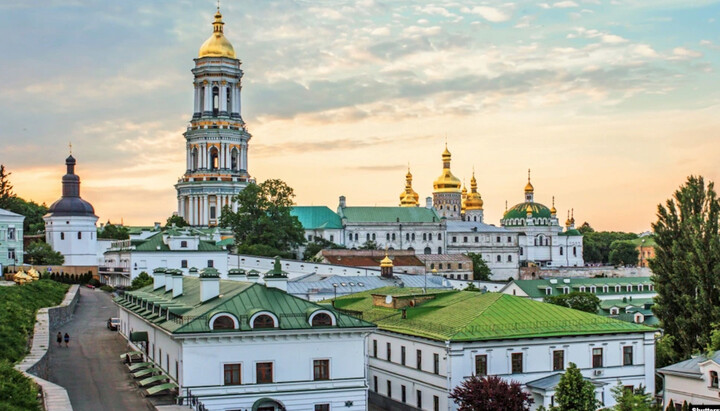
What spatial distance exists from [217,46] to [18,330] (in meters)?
94.7

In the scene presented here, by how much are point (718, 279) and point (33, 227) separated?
84.5 m

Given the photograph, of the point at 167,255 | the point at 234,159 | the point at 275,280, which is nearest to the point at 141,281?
the point at 167,255

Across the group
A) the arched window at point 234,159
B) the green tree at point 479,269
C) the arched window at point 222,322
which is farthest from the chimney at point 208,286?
the green tree at point 479,269

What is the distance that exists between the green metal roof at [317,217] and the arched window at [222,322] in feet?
362

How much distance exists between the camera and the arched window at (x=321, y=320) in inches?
1356

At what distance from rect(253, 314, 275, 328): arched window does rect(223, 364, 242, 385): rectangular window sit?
64.9 inches

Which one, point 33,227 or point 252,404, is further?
point 33,227

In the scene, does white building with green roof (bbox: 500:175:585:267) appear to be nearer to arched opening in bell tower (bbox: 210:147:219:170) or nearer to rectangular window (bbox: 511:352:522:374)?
arched opening in bell tower (bbox: 210:147:219:170)

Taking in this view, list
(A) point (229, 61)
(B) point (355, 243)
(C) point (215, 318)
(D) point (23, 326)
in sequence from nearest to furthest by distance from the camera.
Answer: (C) point (215, 318) < (D) point (23, 326) < (A) point (229, 61) < (B) point (355, 243)

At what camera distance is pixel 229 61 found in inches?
5059

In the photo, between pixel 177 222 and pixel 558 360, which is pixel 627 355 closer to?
pixel 558 360

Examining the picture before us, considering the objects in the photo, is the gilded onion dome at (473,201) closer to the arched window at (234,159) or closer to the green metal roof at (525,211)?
the green metal roof at (525,211)

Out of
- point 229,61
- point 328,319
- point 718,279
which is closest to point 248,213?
point 229,61

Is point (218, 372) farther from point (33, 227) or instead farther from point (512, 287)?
point (33, 227)
